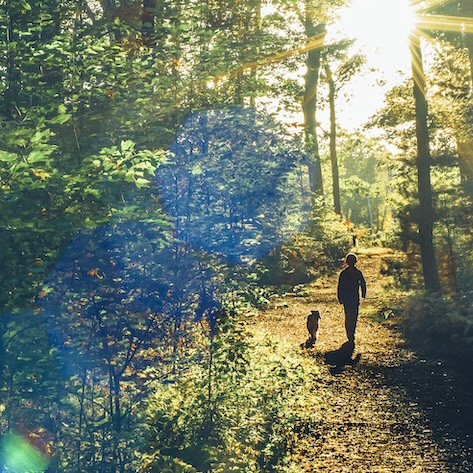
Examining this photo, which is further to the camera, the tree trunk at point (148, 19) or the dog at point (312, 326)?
the dog at point (312, 326)

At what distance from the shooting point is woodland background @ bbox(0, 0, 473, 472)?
4465 millimetres

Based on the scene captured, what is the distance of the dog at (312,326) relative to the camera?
482 inches

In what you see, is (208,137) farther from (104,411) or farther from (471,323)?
(471,323)

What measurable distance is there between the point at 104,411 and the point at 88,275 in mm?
1431

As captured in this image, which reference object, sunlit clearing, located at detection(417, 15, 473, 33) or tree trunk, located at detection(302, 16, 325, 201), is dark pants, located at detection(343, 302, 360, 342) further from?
tree trunk, located at detection(302, 16, 325, 201)

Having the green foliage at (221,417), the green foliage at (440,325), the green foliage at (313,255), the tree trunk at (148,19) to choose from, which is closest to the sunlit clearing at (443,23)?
the green foliage at (313,255)

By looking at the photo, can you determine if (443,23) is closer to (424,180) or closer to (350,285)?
(424,180)

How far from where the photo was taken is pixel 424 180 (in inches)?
588

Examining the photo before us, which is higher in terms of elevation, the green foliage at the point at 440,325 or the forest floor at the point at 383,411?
the green foliage at the point at 440,325

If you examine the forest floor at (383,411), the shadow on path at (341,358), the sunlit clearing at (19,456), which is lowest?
the forest floor at (383,411)

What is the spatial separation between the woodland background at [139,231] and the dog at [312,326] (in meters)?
2.78

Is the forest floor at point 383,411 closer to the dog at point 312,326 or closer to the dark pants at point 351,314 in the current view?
the dog at point 312,326

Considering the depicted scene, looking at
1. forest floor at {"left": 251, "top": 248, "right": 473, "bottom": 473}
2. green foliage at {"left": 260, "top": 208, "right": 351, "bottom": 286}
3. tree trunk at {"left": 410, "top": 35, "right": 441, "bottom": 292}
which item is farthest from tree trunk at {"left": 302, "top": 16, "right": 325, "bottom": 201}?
forest floor at {"left": 251, "top": 248, "right": 473, "bottom": 473}

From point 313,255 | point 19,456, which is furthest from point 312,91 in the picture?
point 19,456
